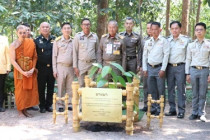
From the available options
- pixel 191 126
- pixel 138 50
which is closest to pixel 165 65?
pixel 138 50

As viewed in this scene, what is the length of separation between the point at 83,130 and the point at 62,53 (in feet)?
6.38

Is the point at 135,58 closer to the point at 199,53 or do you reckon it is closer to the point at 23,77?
the point at 199,53

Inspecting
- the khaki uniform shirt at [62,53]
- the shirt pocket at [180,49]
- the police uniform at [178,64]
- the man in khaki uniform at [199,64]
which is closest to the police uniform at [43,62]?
the khaki uniform shirt at [62,53]

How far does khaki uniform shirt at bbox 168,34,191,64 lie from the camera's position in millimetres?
5535

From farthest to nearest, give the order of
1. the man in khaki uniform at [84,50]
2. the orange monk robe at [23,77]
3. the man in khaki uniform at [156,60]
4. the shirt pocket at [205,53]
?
the man in khaki uniform at [84,50]
the orange monk robe at [23,77]
the man in khaki uniform at [156,60]
the shirt pocket at [205,53]

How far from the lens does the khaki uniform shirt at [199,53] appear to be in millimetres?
5305

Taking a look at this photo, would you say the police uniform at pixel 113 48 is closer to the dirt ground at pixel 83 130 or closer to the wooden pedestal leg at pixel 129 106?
the dirt ground at pixel 83 130

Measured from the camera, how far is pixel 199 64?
5.32 m

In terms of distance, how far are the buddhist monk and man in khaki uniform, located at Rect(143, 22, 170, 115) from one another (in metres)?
2.37

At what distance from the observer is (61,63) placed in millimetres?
5887

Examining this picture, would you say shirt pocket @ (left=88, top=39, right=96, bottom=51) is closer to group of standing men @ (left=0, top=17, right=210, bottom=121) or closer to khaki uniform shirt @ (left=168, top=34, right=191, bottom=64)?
group of standing men @ (left=0, top=17, right=210, bottom=121)

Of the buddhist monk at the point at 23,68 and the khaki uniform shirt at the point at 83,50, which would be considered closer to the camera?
the buddhist monk at the point at 23,68

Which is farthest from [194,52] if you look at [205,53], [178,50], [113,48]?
[113,48]

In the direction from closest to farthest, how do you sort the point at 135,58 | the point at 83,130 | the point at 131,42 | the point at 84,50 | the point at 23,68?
the point at 83,130 < the point at 23,68 < the point at 84,50 < the point at 131,42 < the point at 135,58
